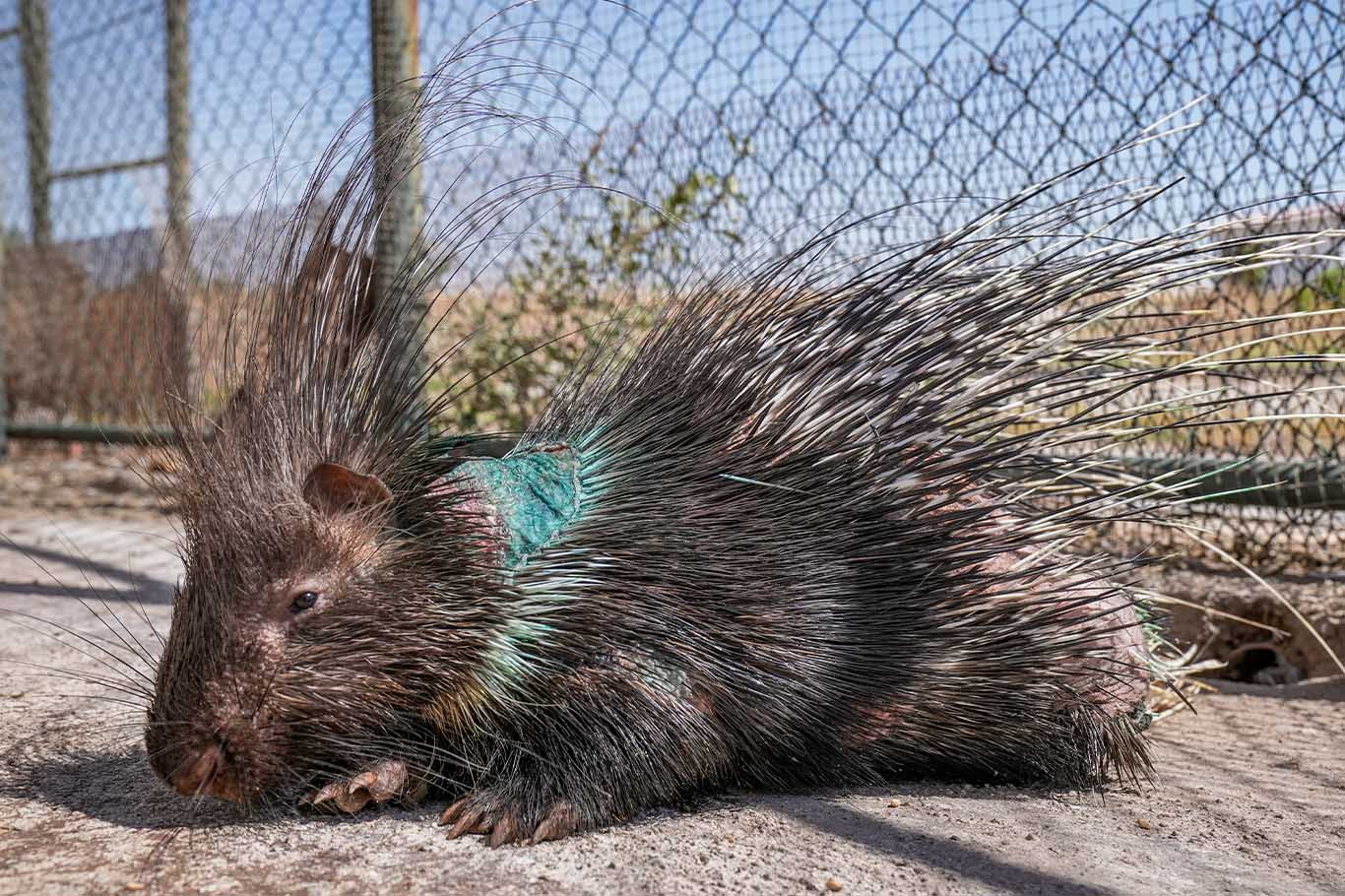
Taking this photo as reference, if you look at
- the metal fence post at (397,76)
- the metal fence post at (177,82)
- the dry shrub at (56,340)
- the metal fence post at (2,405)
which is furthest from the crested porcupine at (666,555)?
the metal fence post at (2,405)

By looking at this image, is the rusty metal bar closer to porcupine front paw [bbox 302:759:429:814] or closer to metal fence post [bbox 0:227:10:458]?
metal fence post [bbox 0:227:10:458]

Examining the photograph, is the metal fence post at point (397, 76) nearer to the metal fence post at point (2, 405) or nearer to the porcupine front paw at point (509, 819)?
the porcupine front paw at point (509, 819)

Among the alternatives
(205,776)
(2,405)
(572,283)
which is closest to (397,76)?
(572,283)

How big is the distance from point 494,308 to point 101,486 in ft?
12.0

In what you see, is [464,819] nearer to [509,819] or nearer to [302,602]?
[509,819]

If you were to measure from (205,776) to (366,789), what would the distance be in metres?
0.28

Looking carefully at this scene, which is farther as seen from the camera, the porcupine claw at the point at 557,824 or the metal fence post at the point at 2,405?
the metal fence post at the point at 2,405

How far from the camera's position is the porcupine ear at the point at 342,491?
1829mm

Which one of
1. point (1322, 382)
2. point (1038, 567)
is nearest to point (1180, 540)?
point (1322, 382)

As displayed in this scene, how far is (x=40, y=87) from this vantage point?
6.98 metres

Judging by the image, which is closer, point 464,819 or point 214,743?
point 214,743

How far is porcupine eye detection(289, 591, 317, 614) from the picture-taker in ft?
5.96

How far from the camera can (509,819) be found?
1827 millimetres

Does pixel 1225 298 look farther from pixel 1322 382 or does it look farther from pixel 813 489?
pixel 813 489
